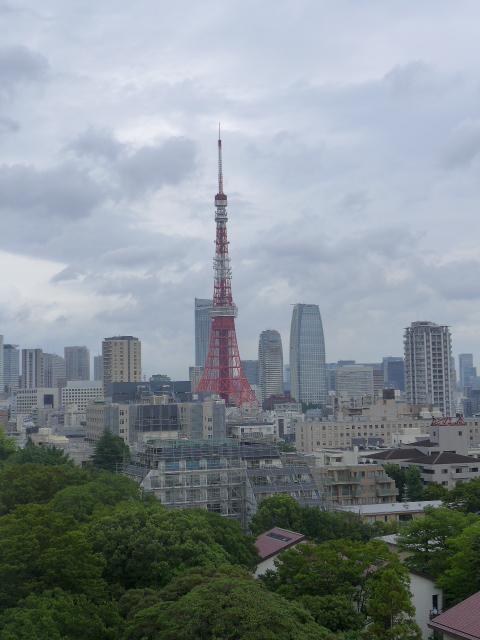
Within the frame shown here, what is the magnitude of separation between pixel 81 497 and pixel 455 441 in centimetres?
4300

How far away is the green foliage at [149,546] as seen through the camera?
73.0 ft

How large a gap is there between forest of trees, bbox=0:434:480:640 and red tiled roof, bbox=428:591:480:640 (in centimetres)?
86

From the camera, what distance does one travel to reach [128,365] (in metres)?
168

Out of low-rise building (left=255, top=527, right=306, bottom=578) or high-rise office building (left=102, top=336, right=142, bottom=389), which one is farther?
high-rise office building (left=102, top=336, right=142, bottom=389)

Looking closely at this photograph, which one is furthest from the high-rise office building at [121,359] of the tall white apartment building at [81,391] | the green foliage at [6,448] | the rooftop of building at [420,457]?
the rooftop of building at [420,457]

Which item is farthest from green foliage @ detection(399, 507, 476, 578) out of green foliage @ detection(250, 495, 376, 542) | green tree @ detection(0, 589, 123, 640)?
green tree @ detection(0, 589, 123, 640)

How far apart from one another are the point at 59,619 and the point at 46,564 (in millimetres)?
3123

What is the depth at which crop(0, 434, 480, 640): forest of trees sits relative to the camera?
15.9 m

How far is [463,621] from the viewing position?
19.5m

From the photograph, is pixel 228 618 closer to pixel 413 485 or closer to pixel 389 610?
pixel 389 610

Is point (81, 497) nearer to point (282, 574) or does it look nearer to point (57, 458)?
point (282, 574)

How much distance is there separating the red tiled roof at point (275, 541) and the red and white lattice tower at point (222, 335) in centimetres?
7688

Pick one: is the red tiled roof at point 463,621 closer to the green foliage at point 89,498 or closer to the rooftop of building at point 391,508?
the green foliage at point 89,498

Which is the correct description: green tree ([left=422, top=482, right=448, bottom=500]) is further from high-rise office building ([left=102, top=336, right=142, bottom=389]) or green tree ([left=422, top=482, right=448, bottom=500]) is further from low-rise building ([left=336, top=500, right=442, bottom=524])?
high-rise office building ([left=102, top=336, right=142, bottom=389])
